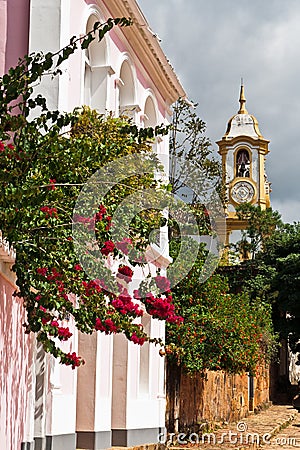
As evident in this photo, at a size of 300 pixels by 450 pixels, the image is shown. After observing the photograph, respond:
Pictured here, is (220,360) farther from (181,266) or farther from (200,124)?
(200,124)

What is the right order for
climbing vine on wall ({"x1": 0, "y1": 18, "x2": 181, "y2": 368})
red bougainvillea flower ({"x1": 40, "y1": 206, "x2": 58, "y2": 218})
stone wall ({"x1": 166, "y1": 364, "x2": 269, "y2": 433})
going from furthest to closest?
stone wall ({"x1": 166, "y1": 364, "x2": 269, "y2": 433})
red bougainvillea flower ({"x1": 40, "y1": 206, "x2": 58, "y2": 218})
climbing vine on wall ({"x1": 0, "y1": 18, "x2": 181, "y2": 368})

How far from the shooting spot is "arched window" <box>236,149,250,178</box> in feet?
169

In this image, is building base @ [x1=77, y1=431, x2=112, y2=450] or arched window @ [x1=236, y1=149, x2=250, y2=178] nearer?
building base @ [x1=77, y1=431, x2=112, y2=450]

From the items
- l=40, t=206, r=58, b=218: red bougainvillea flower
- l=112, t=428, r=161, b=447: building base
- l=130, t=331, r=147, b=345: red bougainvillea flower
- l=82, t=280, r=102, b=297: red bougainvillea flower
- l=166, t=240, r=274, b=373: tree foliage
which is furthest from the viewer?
l=166, t=240, r=274, b=373: tree foliage

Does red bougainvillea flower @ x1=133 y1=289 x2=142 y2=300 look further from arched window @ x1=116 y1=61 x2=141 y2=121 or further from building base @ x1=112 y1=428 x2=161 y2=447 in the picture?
arched window @ x1=116 y1=61 x2=141 y2=121

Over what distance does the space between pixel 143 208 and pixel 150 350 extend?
734cm

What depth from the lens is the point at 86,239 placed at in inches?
339

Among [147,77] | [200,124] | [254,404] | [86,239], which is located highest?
[200,124]

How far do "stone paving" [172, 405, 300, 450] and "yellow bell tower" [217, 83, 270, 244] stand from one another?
78.0 feet

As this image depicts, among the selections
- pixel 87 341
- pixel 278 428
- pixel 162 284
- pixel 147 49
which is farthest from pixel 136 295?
pixel 278 428

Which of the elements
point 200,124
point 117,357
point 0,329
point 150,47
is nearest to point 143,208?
point 0,329

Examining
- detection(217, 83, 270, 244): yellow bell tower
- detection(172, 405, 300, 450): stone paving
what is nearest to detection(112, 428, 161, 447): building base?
detection(172, 405, 300, 450): stone paving

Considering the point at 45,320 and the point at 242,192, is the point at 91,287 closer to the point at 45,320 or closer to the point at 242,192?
the point at 45,320

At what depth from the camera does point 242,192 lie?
1982 inches
